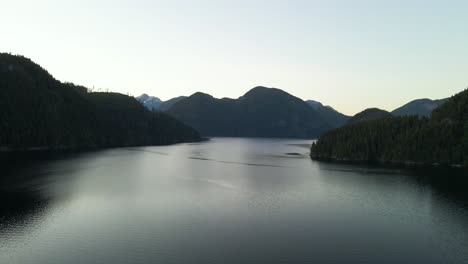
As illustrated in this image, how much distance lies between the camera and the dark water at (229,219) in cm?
5581

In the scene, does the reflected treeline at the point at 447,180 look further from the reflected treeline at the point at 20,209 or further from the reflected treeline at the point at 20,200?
the reflected treeline at the point at 20,200

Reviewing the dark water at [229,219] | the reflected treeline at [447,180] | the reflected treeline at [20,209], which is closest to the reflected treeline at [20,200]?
the reflected treeline at [20,209]

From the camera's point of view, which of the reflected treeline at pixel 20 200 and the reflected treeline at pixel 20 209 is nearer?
the reflected treeline at pixel 20 209

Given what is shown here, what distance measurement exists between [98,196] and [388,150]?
150818 millimetres

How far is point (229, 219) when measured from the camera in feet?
247

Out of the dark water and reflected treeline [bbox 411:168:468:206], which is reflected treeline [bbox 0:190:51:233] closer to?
the dark water

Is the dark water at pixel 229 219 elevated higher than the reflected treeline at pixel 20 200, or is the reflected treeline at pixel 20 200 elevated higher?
the reflected treeline at pixel 20 200

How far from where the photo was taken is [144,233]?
64812 mm

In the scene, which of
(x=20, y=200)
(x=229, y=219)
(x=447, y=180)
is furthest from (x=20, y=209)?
(x=447, y=180)

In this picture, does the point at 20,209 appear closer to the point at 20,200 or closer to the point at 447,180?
the point at 20,200

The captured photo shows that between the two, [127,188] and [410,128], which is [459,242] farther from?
[410,128]

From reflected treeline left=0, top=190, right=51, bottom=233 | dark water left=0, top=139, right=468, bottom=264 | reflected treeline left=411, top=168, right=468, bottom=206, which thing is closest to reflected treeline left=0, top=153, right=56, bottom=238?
reflected treeline left=0, top=190, right=51, bottom=233

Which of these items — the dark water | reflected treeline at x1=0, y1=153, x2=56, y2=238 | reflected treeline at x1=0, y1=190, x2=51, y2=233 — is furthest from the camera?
reflected treeline at x1=0, y1=153, x2=56, y2=238

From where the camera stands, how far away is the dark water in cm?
5581
